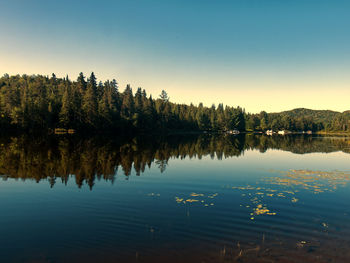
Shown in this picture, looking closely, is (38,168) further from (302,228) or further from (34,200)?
(302,228)

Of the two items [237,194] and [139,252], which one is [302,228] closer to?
[237,194]

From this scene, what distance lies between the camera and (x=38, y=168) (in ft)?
104

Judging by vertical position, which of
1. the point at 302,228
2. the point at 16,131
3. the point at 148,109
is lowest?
the point at 302,228

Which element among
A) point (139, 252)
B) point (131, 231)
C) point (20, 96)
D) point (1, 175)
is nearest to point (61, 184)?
point (1, 175)

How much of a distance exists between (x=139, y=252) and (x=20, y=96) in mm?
135793

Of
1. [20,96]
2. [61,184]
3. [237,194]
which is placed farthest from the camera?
[20,96]

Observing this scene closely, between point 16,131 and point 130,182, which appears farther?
point 16,131

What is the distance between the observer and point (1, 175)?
27.7m

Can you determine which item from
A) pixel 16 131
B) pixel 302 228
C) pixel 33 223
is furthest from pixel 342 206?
pixel 16 131

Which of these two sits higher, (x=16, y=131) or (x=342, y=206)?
(x=16, y=131)

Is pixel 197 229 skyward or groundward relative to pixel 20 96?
groundward

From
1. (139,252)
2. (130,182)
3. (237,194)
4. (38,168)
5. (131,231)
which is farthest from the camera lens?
(38,168)

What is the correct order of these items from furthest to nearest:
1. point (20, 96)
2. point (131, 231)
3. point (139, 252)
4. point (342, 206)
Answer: point (20, 96), point (342, 206), point (131, 231), point (139, 252)

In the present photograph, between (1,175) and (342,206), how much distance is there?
33.4m
